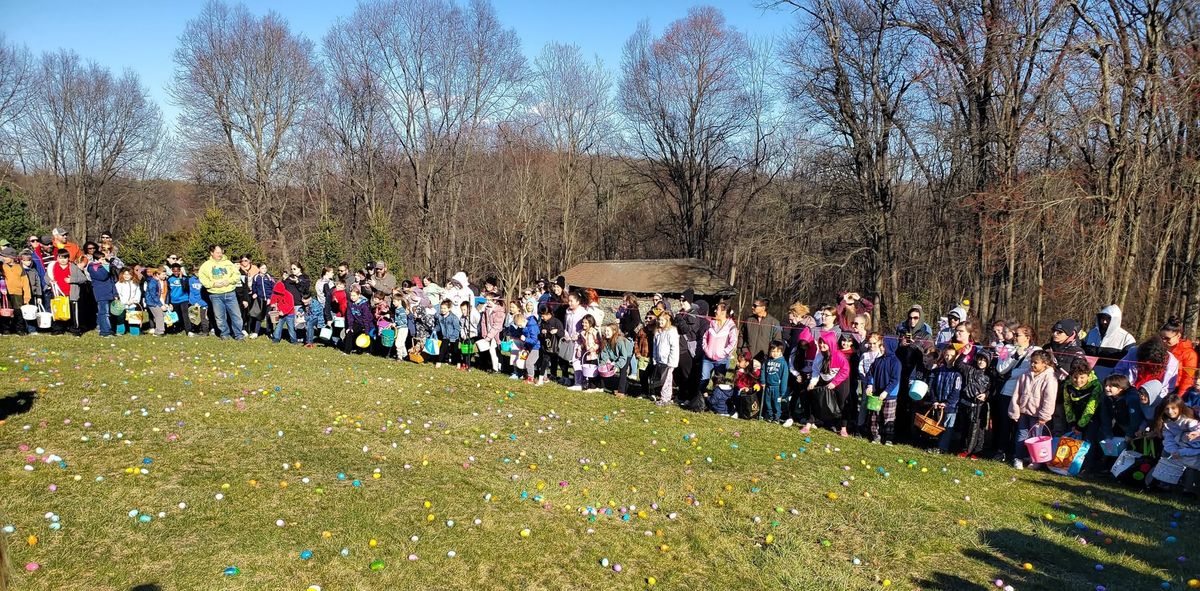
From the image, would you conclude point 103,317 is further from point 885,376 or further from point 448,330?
point 885,376

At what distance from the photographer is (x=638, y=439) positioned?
859cm

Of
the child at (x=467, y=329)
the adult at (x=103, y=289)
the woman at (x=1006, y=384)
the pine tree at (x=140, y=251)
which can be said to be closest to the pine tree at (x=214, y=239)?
the pine tree at (x=140, y=251)

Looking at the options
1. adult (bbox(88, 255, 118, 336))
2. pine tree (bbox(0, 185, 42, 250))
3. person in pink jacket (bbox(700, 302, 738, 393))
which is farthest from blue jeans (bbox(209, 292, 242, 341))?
pine tree (bbox(0, 185, 42, 250))

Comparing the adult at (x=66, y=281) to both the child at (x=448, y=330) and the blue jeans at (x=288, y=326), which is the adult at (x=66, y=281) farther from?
the child at (x=448, y=330)

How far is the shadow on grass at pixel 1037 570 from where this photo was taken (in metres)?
5.23

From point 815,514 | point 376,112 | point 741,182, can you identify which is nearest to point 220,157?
point 376,112

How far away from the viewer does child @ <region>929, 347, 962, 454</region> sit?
28.5 feet

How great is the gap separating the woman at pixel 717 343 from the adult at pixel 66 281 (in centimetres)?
1126

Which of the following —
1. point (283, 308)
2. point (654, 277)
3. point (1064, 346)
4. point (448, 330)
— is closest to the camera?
point (1064, 346)

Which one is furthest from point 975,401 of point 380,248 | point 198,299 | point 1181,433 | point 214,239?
point 214,239

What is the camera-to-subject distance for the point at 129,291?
1352 cm

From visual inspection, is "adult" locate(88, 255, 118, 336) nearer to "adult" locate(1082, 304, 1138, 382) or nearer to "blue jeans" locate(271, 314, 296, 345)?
"blue jeans" locate(271, 314, 296, 345)

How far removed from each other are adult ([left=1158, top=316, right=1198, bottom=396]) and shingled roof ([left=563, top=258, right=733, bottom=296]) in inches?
800

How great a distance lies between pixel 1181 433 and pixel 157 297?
15702mm
